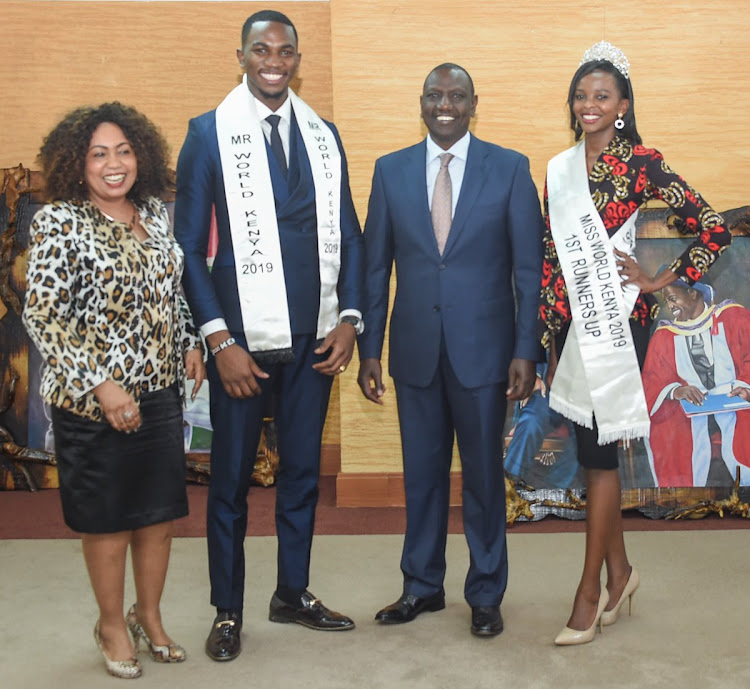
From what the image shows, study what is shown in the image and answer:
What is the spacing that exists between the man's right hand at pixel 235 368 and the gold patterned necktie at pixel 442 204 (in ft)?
1.84

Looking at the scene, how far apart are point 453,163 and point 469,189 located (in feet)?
0.36

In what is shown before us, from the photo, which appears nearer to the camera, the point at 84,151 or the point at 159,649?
the point at 84,151

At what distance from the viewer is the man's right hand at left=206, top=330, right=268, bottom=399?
2406mm

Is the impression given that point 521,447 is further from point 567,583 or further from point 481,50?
point 481,50

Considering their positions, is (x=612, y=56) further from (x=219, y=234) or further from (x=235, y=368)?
(x=235, y=368)

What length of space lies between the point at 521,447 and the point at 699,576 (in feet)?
3.21

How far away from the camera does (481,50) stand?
3928 mm

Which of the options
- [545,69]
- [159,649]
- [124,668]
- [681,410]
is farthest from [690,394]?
[124,668]

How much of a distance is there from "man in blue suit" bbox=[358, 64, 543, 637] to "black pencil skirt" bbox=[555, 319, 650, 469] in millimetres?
183

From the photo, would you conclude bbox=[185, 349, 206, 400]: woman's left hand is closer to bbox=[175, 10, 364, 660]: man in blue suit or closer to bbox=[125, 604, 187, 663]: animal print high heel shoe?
bbox=[175, 10, 364, 660]: man in blue suit

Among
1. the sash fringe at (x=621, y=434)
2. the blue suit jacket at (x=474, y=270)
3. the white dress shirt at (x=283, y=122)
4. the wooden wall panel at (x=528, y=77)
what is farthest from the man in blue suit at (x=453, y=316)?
the wooden wall panel at (x=528, y=77)

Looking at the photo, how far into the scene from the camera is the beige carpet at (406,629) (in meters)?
2.32

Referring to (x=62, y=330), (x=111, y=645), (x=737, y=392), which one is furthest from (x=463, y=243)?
(x=737, y=392)

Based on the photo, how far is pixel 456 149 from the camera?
2604 mm
